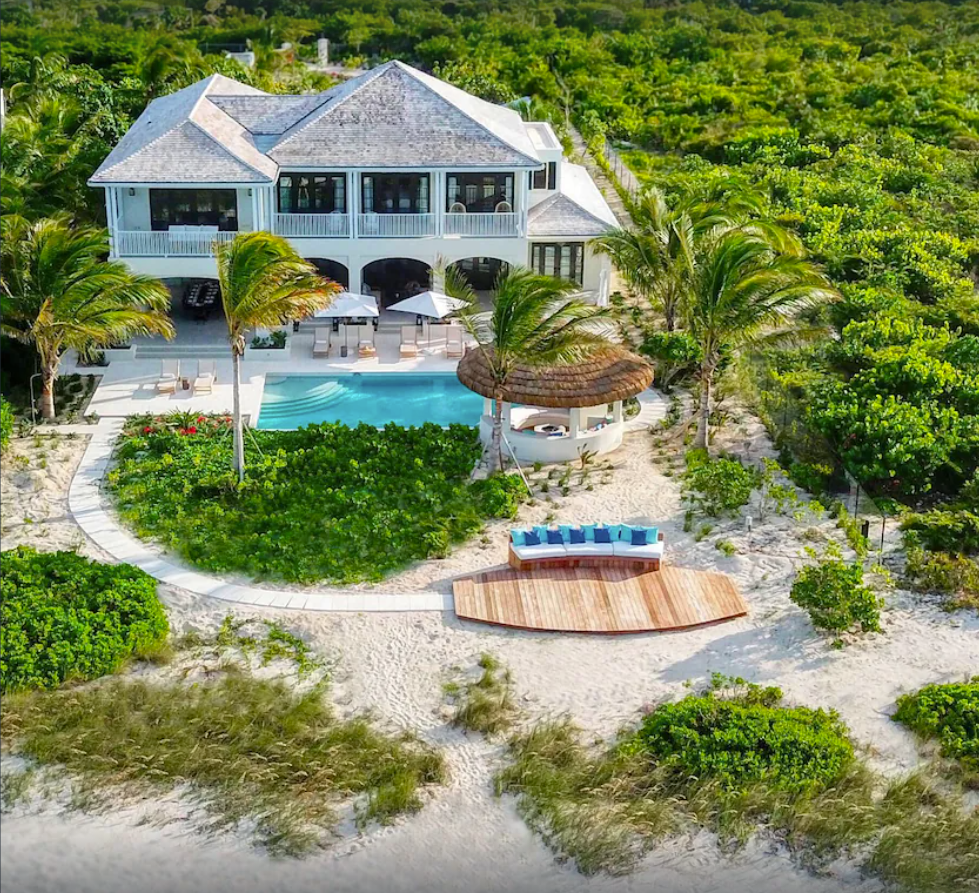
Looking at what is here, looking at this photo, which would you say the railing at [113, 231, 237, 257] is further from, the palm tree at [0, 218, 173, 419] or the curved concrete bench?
the curved concrete bench

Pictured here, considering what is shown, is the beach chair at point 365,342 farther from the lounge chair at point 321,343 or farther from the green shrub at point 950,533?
the green shrub at point 950,533

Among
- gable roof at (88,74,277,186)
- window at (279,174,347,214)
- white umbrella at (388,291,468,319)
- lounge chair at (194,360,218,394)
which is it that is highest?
gable roof at (88,74,277,186)

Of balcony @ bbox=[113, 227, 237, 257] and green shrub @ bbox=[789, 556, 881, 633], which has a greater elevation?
balcony @ bbox=[113, 227, 237, 257]

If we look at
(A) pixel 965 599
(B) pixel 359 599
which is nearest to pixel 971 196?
(A) pixel 965 599

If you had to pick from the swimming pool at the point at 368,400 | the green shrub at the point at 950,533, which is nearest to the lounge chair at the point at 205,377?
the swimming pool at the point at 368,400

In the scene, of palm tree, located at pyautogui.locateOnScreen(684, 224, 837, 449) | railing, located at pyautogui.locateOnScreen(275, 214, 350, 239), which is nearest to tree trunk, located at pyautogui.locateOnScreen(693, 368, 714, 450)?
palm tree, located at pyautogui.locateOnScreen(684, 224, 837, 449)

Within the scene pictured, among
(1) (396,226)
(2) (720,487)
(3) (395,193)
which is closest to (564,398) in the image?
(2) (720,487)

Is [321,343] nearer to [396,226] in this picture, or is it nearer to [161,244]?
[396,226]
